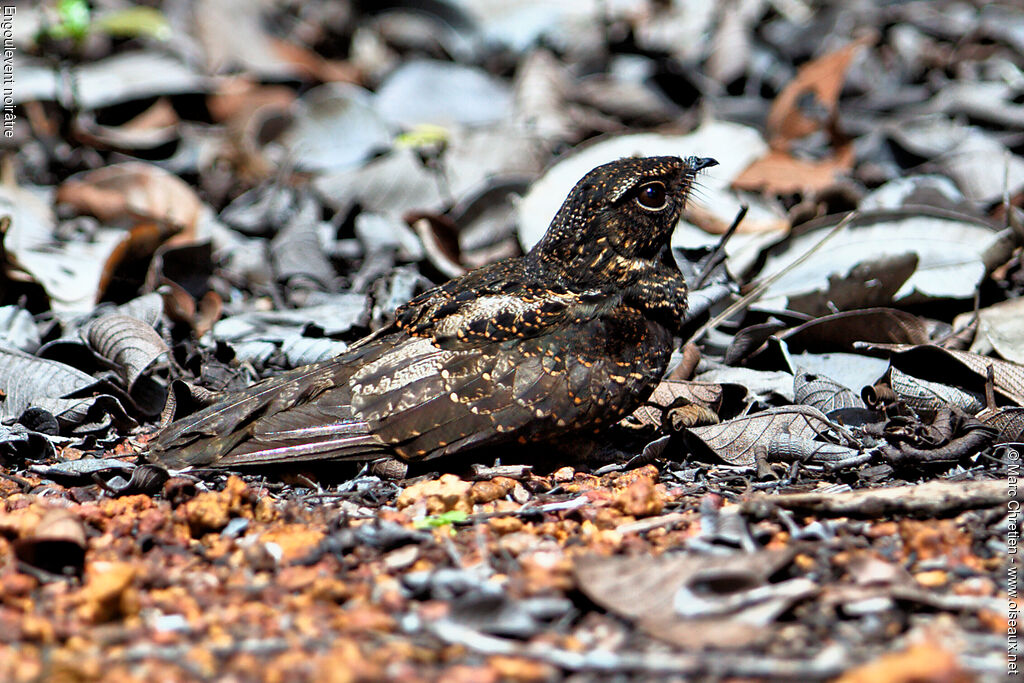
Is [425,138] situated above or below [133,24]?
below

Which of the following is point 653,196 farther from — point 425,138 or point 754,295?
point 425,138

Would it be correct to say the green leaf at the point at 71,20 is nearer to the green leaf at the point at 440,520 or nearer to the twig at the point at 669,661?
the green leaf at the point at 440,520

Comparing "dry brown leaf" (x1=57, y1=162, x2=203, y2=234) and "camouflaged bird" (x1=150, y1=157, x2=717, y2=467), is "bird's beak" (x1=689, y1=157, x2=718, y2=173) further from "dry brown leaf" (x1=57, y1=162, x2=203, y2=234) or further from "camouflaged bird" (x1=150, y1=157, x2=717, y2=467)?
"dry brown leaf" (x1=57, y1=162, x2=203, y2=234)

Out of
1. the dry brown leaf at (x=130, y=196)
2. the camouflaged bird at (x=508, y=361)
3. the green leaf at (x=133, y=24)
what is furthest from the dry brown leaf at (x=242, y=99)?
the camouflaged bird at (x=508, y=361)

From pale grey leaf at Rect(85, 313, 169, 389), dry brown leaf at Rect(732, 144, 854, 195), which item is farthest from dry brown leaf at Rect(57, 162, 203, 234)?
dry brown leaf at Rect(732, 144, 854, 195)

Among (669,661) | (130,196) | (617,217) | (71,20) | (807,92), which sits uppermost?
(807,92)

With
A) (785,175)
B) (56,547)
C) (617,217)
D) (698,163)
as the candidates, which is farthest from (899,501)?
(785,175)

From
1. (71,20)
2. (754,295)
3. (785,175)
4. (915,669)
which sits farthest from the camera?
(71,20)
